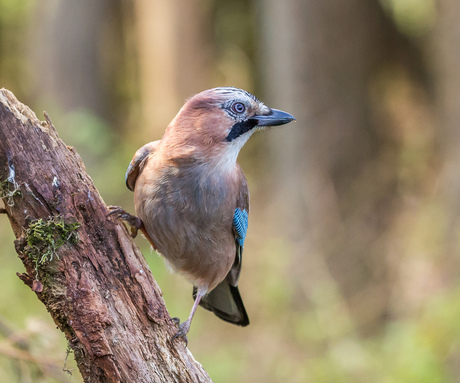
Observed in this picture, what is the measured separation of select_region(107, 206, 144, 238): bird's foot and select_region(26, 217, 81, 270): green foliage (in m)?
0.36

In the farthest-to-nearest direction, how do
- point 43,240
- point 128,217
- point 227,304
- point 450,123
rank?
point 450,123, point 227,304, point 128,217, point 43,240

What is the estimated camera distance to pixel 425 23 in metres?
9.66

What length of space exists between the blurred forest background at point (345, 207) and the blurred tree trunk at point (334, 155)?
0.02m

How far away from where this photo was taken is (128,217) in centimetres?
361

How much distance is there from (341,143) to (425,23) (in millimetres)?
2396

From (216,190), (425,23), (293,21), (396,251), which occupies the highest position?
(425,23)

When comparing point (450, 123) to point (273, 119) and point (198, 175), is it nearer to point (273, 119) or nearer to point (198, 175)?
point (273, 119)

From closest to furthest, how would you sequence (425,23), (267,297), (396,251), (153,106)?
(396,251) < (267,297) < (425,23) < (153,106)

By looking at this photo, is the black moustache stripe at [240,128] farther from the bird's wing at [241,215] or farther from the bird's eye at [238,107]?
the bird's wing at [241,215]

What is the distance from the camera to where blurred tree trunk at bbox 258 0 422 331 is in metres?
8.59

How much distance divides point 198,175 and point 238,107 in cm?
45

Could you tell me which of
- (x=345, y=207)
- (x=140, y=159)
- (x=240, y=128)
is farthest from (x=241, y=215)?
(x=345, y=207)

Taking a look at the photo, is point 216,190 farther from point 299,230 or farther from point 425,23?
point 425,23

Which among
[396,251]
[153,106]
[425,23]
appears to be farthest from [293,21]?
[153,106]
